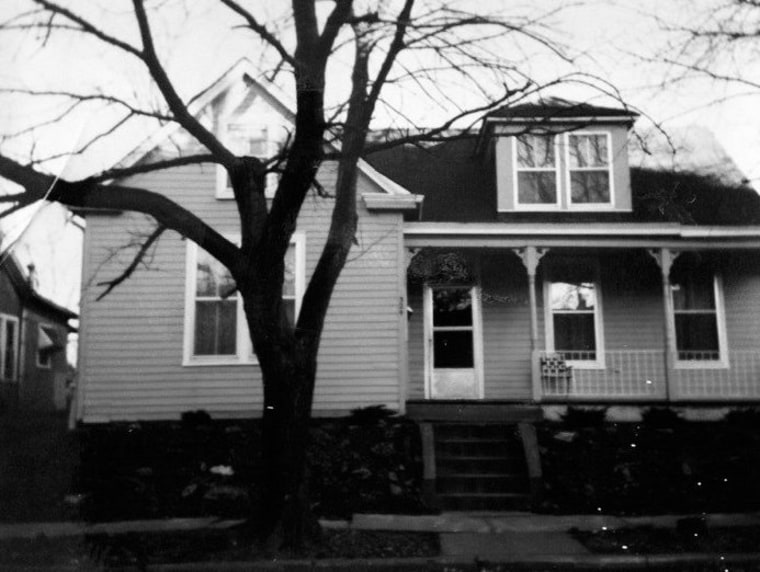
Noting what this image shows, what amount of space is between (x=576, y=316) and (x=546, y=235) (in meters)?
1.34

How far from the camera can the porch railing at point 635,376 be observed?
18.1ft

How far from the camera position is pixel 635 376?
764cm

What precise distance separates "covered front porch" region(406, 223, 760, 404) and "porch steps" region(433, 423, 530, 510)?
2.88 ft

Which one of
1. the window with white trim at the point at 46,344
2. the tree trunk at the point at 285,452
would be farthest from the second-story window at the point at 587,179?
the window with white trim at the point at 46,344

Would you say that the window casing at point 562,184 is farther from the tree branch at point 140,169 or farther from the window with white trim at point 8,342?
the window with white trim at point 8,342

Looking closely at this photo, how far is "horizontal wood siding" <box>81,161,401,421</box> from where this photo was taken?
3287 millimetres

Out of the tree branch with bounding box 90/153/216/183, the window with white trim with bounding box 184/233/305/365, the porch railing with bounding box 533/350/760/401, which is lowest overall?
the porch railing with bounding box 533/350/760/401

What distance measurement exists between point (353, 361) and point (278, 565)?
2469mm

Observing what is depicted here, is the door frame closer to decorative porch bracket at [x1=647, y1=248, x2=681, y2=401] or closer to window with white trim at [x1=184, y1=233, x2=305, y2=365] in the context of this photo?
window with white trim at [x1=184, y1=233, x2=305, y2=365]

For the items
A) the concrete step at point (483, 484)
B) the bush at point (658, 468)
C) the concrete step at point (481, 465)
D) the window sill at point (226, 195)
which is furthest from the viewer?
the concrete step at point (481, 465)

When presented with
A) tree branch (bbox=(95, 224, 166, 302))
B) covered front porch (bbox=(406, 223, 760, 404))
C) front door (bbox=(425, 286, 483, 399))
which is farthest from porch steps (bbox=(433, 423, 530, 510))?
tree branch (bbox=(95, 224, 166, 302))

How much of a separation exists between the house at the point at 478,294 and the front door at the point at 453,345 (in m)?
0.03

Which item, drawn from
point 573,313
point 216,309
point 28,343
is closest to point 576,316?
point 573,313

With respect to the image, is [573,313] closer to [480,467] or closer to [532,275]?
[532,275]
